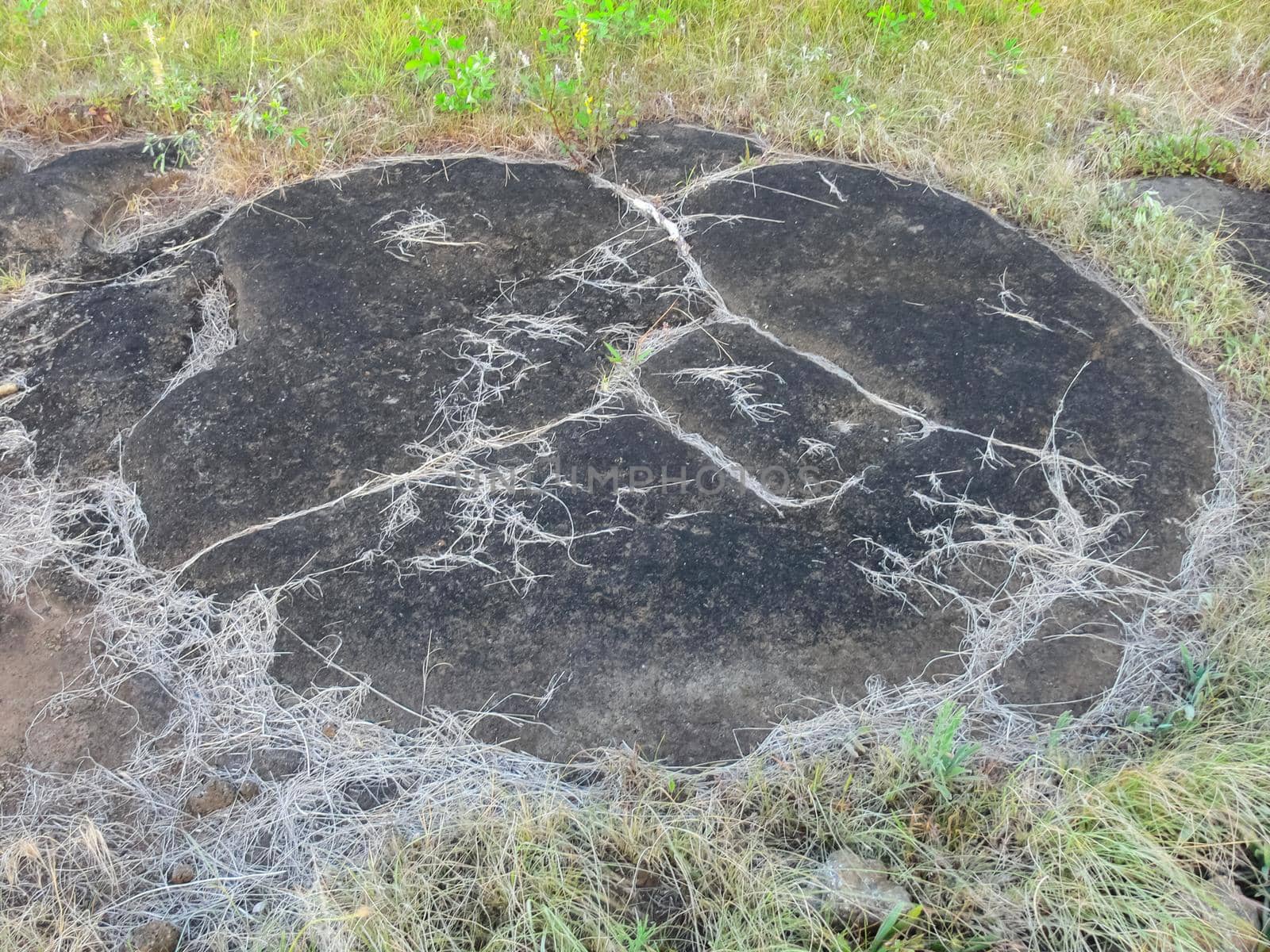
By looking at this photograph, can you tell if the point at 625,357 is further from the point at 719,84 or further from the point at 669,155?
the point at 719,84

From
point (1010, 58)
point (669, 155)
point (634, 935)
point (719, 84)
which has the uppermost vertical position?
point (1010, 58)

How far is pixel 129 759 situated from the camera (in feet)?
6.53

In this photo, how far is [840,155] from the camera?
3.46m

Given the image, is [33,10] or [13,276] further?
[33,10]

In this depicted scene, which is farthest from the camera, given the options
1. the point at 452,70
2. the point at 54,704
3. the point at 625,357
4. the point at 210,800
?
the point at 452,70

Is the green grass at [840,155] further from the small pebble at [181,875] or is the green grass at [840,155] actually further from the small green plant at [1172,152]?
the small pebble at [181,875]

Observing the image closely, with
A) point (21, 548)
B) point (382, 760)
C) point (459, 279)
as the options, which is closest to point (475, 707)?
point (382, 760)

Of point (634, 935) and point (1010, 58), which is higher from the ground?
point (1010, 58)

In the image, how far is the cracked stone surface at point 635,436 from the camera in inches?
81.8

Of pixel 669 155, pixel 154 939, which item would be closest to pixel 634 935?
pixel 154 939

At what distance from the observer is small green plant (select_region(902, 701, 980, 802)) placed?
1.77 metres

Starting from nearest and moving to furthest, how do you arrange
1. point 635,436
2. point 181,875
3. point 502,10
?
point 181,875 < point 635,436 < point 502,10

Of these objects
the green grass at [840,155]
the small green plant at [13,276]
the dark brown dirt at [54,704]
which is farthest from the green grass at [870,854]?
the small green plant at [13,276]

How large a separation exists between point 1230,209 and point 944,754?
2.40 m
